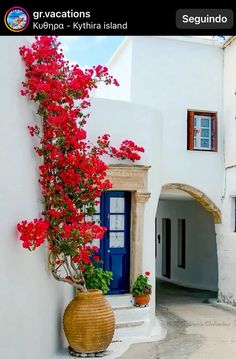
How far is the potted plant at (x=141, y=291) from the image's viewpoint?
864 centimetres

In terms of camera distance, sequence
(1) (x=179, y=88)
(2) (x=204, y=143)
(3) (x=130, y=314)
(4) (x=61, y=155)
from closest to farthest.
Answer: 1. (4) (x=61, y=155)
2. (3) (x=130, y=314)
3. (1) (x=179, y=88)
4. (2) (x=204, y=143)

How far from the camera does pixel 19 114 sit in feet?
17.9

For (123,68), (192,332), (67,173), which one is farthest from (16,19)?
(123,68)

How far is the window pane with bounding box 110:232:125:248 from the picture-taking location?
902 centimetres

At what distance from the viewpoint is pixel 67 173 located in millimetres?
6340

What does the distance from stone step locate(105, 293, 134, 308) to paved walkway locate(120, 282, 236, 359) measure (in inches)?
37.0

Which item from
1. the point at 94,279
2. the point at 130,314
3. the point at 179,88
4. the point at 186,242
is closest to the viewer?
the point at 94,279

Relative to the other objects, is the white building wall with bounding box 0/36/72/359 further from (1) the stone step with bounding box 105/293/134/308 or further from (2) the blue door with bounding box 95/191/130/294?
(2) the blue door with bounding box 95/191/130/294

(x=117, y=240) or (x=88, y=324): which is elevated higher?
(x=117, y=240)

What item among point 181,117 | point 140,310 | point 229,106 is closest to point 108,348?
point 140,310

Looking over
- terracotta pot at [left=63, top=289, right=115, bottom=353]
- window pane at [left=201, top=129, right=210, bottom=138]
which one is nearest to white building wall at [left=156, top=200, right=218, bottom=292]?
window pane at [left=201, top=129, right=210, bottom=138]

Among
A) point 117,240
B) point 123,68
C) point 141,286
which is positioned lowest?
point 141,286

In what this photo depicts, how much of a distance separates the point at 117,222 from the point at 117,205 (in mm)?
339

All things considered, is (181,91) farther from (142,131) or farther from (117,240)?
(117,240)
